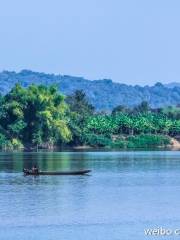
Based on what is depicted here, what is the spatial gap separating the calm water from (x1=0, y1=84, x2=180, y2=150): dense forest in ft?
166

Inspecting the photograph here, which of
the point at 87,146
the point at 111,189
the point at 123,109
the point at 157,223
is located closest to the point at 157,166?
the point at 111,189

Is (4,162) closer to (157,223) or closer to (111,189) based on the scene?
(111,189)

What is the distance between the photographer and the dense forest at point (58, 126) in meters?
126

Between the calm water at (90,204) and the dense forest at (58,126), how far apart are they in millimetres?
50611

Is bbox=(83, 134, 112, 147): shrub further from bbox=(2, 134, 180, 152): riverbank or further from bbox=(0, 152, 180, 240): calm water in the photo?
bbox=(0, 152, 180, 240): calm water

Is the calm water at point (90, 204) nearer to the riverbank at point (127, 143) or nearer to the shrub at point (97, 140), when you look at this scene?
the shrub at point (97, 140)

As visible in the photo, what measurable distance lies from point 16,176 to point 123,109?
381 feet

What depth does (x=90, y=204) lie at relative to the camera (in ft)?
158

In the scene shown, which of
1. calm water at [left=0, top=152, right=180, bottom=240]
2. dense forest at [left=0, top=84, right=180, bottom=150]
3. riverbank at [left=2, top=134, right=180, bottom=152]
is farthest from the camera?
riverbank at [left=2, top=134, right=180, bottom=152]

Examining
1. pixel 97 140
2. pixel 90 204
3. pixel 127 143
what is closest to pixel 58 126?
pixel 97 140

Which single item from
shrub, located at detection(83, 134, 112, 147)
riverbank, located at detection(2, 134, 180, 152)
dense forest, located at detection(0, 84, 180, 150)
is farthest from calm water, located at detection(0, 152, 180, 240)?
riverbank, located at detection(2, 134, 180, 152)

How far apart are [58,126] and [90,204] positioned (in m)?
76.2

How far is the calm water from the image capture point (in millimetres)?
39656

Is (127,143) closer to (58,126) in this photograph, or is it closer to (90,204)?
(58,126)
